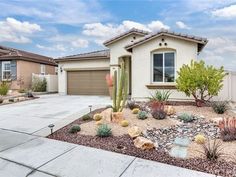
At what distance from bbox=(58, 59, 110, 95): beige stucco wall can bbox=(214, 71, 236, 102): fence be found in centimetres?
902

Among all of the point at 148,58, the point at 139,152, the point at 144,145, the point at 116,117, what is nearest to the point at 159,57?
the point at 148,58

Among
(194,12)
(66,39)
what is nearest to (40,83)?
(66,39)

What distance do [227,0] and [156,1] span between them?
12.3ft

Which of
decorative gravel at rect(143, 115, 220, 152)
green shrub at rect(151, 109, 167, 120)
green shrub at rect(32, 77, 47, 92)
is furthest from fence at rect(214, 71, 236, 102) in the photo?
green shrub at rect(32, 77, 47, 92)

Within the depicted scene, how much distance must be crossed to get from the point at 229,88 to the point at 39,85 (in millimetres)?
17008

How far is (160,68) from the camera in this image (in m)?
12.1

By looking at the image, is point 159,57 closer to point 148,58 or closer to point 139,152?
point 148,58

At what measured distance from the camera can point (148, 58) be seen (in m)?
12.2

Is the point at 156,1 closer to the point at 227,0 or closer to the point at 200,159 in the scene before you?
the point at 227,0

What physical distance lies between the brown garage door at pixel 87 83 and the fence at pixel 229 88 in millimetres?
9178

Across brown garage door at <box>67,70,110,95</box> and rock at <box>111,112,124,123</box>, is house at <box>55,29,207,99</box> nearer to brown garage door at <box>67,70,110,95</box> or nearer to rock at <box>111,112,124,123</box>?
rock at <box>111,112,124,123</box>

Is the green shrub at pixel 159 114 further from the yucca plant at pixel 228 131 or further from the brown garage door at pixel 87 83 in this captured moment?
the brown garage door at pixel 87 83

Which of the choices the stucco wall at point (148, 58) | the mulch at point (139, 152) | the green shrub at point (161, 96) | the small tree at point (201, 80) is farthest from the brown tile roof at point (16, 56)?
the small tree at point (201, 80)

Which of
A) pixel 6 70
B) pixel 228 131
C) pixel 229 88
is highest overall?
pixel 6 70
